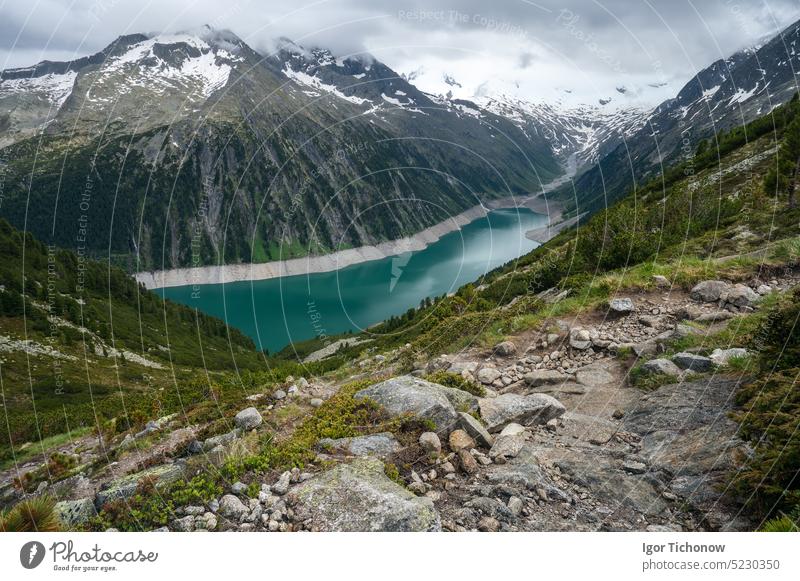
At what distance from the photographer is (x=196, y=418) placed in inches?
480

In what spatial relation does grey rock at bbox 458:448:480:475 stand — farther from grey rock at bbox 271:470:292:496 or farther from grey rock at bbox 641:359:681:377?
grey rock at bbox 641:359:681:377

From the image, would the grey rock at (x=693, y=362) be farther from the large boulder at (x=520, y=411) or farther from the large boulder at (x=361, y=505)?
the large boulder at (x=361, y=505)

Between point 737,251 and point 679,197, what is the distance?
53.0 ft

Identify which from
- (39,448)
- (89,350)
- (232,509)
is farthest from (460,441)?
(89,350)

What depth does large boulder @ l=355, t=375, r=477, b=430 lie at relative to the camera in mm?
8930

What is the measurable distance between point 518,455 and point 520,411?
1486 mm

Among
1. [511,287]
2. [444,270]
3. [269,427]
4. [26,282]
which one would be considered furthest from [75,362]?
[444,270]

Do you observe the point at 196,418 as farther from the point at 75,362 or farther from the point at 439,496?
the point at 75,362

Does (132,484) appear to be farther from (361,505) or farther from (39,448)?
(39,448)

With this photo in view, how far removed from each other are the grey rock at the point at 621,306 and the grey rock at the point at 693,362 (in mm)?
3365
